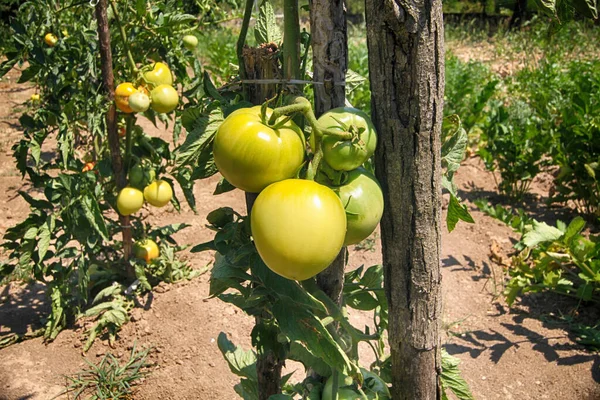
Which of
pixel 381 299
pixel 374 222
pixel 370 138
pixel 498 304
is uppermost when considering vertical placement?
pixel 370 138

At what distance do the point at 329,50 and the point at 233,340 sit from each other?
189 centimetres

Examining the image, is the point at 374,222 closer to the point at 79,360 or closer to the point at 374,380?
the point at 374,380

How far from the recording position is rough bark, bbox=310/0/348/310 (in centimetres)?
102

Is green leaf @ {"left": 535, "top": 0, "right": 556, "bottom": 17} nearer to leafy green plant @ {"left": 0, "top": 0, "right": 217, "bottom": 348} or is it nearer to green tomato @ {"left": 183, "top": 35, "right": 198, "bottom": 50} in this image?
leafy green plant @ {"left": 0, "top": 0, "right": 217, "bottom": 348}

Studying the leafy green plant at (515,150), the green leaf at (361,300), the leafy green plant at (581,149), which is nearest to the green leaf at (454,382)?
the green leaf at (361,300)

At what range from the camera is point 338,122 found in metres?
0.91

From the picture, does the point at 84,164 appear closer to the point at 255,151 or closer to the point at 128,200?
the point at 128,200

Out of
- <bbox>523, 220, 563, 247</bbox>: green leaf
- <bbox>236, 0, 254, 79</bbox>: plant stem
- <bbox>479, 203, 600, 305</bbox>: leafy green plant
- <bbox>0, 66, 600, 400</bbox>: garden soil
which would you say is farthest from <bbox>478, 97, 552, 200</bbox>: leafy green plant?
<bbox>236, 0, 254, 79</bbox>: plant stem

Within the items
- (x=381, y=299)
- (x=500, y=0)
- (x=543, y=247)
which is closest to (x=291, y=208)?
(x=381, y=299)

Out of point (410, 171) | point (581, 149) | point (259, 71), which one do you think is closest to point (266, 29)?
point (259, 71)

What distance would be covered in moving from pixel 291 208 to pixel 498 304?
2623 mm

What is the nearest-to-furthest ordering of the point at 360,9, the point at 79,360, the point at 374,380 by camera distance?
the point at 374,380, the point at 79,360, the point at 360,9

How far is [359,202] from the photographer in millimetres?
918

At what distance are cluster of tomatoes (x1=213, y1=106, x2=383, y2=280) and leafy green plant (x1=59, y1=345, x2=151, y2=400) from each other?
1.80m
